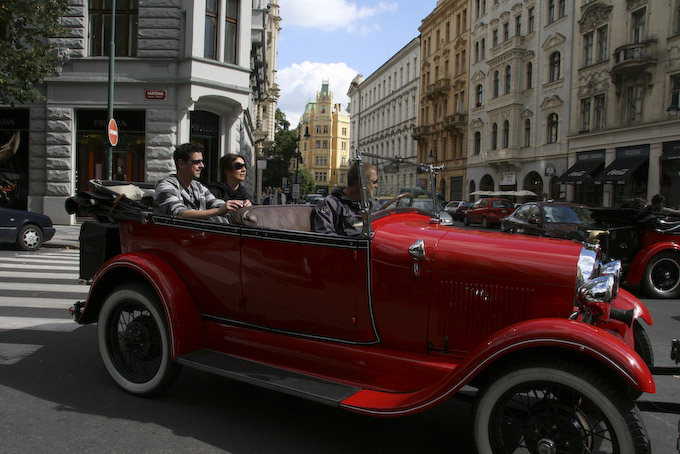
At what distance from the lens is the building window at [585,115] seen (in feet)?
94.2

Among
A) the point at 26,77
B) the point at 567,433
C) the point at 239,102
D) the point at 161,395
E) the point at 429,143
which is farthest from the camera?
the point at 429,143

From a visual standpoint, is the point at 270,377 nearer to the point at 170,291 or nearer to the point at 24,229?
the point at 170,291

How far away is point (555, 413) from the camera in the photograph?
7.94 feet

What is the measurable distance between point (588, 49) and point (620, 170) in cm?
802

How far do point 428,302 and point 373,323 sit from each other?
354 mm

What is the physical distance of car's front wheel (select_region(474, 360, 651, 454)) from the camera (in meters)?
2.24

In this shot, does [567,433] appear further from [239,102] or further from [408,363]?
[239,102]

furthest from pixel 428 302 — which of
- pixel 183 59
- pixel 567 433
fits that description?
pixel 183 59

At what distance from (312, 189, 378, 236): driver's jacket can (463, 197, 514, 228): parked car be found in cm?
2380

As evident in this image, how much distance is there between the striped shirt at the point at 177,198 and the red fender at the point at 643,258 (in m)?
6.78

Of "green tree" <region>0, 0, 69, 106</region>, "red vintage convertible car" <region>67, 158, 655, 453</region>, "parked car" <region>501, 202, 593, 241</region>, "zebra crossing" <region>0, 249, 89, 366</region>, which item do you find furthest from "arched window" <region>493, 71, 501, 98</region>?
"red vintage convertible car" <region>67, 158, 655, 453</region>

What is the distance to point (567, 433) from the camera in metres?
2.39

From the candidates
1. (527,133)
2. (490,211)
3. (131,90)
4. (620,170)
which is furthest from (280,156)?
(131,90)

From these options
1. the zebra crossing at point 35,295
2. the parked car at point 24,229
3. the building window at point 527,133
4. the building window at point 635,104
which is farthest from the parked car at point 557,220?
the building window at point 527,133
